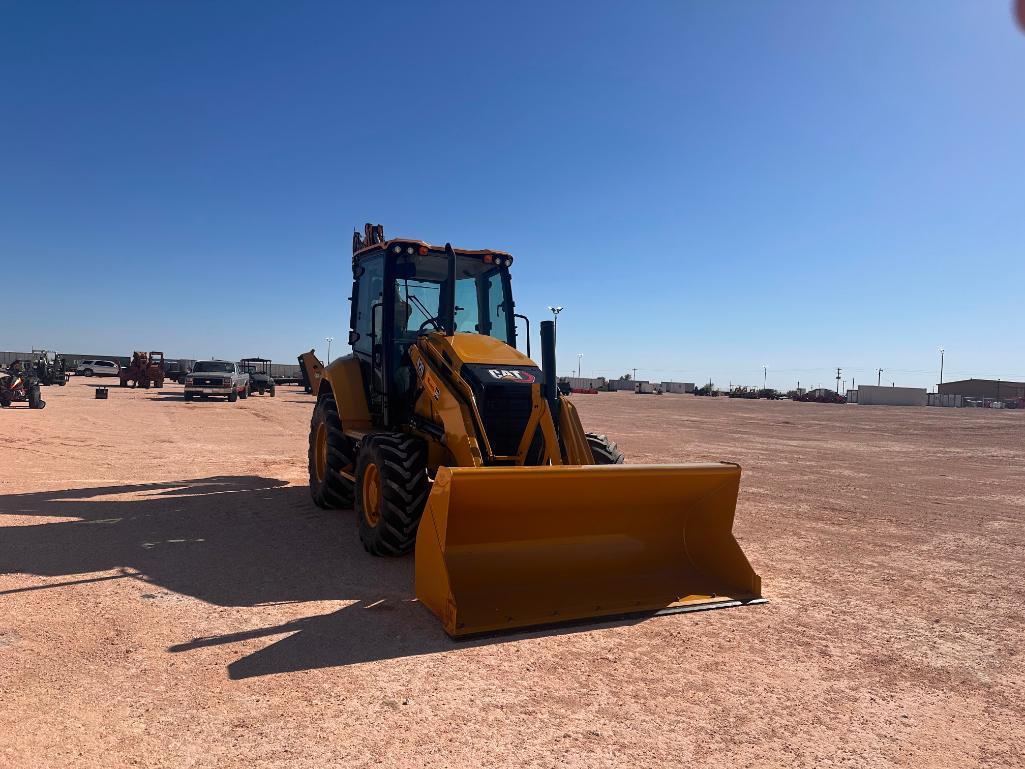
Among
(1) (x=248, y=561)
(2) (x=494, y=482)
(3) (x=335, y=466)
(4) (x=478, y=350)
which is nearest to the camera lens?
(2) (x=494, y=482)

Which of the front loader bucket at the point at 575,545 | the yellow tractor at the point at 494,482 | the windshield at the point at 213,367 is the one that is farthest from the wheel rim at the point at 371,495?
the windshield at the point at 213,367

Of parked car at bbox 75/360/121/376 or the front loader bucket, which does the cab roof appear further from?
parked car at bbox 75/360/121/376

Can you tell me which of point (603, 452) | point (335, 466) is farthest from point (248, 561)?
point (603, 452)

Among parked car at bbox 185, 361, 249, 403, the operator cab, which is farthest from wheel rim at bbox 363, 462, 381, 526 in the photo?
parked car at bbox 185, 361, 249, 403

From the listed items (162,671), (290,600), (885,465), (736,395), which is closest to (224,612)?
(290,600)

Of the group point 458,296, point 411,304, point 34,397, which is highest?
point 458,296

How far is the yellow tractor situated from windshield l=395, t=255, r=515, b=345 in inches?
0.5

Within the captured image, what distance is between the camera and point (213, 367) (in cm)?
2931

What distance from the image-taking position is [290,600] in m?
4.70

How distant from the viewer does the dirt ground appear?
9.64 feet

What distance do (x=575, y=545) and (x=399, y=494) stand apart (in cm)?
148

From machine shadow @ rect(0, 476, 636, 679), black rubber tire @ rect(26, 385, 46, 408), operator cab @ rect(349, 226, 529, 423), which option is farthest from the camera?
black rubber tire @ rect(26, 385, 46, 408)

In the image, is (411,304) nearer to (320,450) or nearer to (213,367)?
(320,450)

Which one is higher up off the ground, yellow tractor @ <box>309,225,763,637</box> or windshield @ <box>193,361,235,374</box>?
windshield @ <box>193,361,235,374</box>
